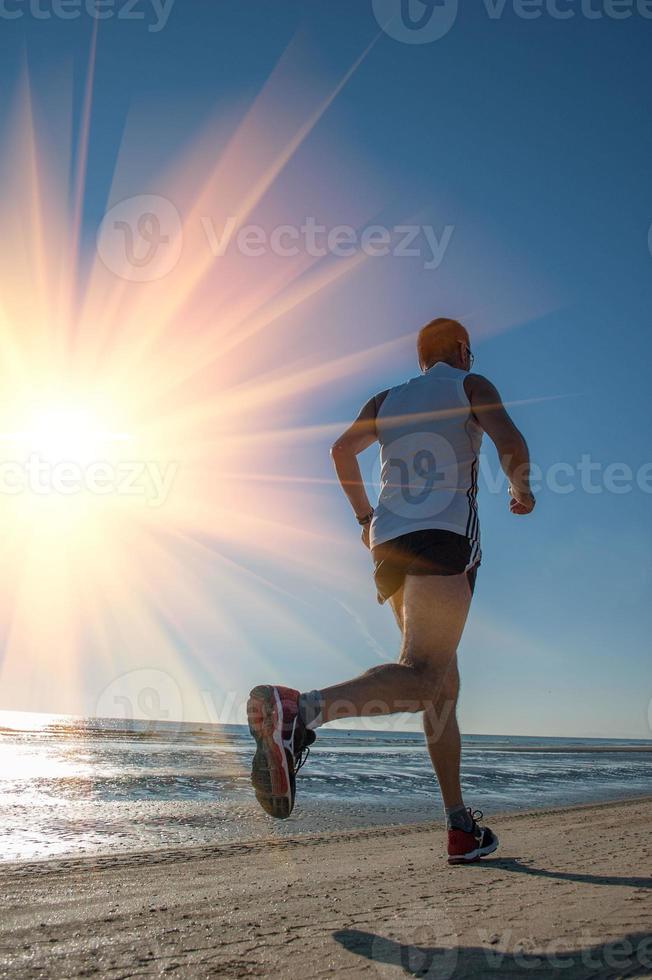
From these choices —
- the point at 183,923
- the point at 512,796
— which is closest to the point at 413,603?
the point at 183,923

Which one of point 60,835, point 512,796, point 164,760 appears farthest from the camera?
point 164,760

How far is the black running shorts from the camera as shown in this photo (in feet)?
9.08

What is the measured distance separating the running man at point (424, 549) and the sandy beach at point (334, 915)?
37 centimetres

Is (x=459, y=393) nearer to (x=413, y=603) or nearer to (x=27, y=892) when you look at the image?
(x=413, y=603)

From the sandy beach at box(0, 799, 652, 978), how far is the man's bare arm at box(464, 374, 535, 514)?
1.43m

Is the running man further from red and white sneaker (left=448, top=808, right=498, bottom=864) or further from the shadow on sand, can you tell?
the shadow on sand

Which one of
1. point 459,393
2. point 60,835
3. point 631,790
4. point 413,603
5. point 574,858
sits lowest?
point 631,790

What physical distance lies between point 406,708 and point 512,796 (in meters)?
8.92

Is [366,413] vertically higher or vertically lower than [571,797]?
higher

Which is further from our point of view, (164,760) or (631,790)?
(164,760)

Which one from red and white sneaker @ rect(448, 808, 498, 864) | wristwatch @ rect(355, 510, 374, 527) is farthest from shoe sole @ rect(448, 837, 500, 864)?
wristwatch @ rect(355, 510, 374, 527)

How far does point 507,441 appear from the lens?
2891mm

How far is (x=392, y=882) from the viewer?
2646mm

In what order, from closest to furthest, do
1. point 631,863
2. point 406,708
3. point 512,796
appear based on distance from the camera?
point 406,708 → point 631,863 → point 512,796
